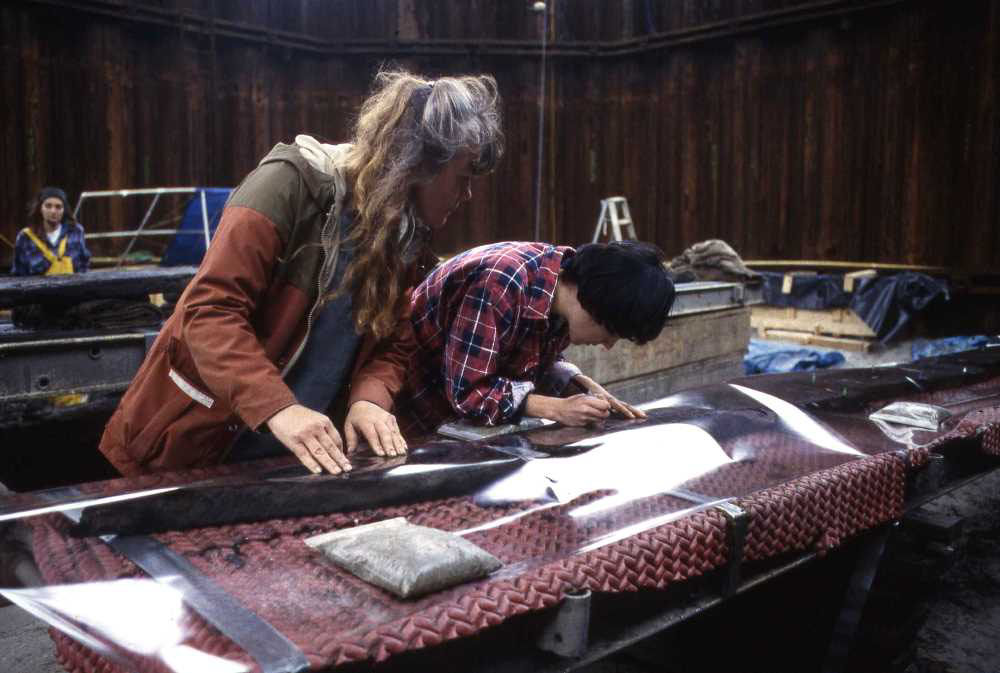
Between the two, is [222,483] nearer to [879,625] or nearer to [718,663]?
[718,663]

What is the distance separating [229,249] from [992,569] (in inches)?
139

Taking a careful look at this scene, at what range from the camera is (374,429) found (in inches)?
79.1

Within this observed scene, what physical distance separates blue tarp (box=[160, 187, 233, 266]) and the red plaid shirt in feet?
24.8

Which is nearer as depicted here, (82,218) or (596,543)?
(596,543)

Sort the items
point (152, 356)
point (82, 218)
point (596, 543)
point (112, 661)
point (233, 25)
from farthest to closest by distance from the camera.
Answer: point (233, 25) → point (82, 218) → point (152, 356) → point (596, 543) → point (112, 661)

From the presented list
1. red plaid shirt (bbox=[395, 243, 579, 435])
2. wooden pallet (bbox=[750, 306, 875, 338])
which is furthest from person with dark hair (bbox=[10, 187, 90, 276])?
wooden pallet (bbox=[750, 306, 875, 338])

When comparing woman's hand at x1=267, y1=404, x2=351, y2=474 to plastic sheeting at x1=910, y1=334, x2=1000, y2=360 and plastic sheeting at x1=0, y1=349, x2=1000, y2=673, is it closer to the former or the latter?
plastic sheeting at x1=0, y1=349, x2=1000, y2=673

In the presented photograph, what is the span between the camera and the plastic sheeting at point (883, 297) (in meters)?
9.24

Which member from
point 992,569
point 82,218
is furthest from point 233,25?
point 992,569

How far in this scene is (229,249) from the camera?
1.73m

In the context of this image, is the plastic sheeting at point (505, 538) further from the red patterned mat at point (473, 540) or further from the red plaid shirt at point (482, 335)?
the red plaid shirt at point (482, 335)

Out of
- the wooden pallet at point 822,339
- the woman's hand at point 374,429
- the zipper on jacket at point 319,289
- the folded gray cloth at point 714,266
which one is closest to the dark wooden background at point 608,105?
the wooden pallet at point 822,339

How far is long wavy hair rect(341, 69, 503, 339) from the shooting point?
6.14 feet

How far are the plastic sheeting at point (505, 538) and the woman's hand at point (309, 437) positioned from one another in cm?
5
